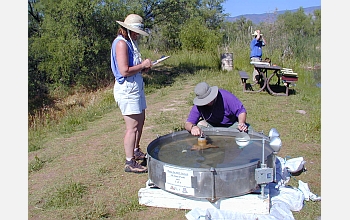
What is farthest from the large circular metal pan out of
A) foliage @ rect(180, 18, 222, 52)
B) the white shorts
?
foliage @ rect(180, 18, 222, 52)

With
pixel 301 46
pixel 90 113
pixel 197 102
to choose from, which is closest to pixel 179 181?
pixel 197 102

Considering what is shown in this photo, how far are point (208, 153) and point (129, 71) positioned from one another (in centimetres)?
131

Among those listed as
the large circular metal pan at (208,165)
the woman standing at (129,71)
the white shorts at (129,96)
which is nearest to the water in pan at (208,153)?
the large circular metal pan at (208,165)

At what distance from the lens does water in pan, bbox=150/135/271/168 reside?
3975 millimetres

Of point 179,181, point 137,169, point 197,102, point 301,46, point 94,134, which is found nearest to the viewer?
point 179,181

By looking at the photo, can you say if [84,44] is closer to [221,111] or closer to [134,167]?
[134,167]

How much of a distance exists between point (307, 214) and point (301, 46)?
42.6 feet

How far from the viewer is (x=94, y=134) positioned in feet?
22.4

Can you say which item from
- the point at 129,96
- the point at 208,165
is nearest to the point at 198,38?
the point at 129,96

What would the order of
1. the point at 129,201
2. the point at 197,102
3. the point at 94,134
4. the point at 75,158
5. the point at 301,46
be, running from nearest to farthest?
Answer: the point at 129,201 → the point at 197,102 → the point at 75,158 → the point at 94,134 → the point at 301,46

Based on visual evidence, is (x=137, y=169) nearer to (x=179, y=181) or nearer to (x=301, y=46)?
(x=179, y=181)

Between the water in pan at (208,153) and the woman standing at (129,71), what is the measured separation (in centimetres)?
45

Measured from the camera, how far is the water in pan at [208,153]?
3975 mm

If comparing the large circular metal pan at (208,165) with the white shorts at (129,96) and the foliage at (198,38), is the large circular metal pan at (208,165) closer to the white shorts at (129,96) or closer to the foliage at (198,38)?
the white shorts at (129,96)
